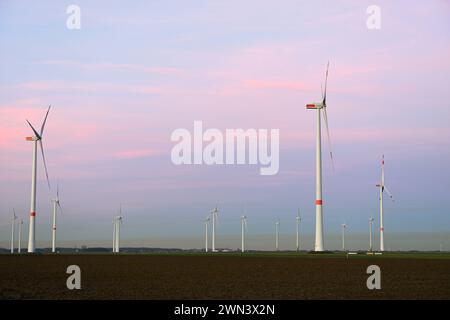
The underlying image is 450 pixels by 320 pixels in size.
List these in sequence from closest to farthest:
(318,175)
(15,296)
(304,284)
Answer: (15,296), (304,284), (318,175)

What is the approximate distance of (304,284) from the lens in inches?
1853

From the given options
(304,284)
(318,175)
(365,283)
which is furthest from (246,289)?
(318,175)

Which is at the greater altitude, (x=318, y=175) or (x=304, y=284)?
(x=318, y=175)

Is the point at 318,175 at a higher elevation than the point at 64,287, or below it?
higher
